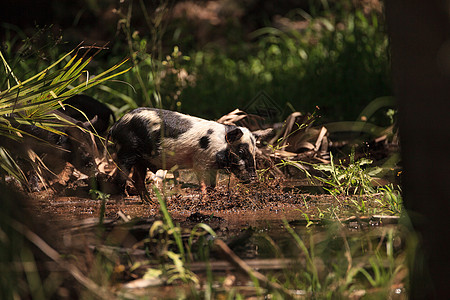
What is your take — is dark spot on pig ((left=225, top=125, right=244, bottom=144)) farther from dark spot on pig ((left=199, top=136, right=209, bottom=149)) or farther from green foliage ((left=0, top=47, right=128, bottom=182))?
green foliage ((left=0, top=47, right=128, bottom=182))

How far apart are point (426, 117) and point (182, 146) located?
2992mm

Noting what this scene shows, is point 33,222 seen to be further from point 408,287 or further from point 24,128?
point 24,128

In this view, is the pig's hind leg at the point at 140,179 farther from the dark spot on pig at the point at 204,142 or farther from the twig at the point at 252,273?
the twig at the point at 252,273

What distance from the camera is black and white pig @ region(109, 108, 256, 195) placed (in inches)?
184

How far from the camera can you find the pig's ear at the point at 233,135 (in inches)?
185

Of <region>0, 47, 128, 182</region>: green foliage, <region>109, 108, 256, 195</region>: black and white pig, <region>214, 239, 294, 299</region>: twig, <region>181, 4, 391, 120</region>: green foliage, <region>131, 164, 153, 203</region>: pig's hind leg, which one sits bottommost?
<region>181, 4, 391, 120</region>: green foliage

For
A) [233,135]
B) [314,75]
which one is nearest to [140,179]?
[233,135]

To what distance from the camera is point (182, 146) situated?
15.7 ft

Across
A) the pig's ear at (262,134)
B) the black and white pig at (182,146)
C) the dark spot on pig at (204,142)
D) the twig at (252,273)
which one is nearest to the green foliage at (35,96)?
the black and white pig at (182,146)

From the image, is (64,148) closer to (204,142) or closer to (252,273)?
(204,142)

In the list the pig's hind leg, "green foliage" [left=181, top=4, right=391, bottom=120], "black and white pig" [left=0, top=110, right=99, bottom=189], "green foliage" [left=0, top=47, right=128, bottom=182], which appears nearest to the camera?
"green foliage" [left=0, top=47, right=128, bottom=182]

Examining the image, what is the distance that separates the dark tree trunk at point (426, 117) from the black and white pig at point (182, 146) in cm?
274

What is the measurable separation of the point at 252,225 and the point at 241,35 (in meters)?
8.79

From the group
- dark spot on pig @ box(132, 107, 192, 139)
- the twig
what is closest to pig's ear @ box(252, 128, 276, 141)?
dark spot on pig @ box(132, 107, 192, 139)
